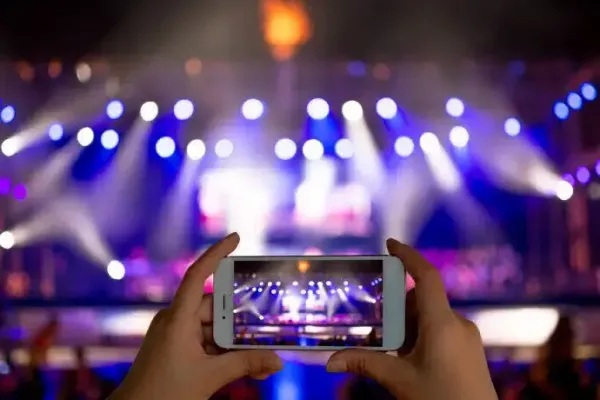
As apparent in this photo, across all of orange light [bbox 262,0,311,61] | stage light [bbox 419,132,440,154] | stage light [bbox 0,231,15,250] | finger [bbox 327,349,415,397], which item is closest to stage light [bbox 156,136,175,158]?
stage light [bbox 0,231,15,250]

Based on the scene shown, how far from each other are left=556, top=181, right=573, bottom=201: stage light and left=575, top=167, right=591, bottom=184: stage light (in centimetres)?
6

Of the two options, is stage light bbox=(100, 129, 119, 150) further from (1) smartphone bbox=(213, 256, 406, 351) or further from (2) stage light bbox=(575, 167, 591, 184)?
(1) smartphone bbox=(213, 256, 406, 351)

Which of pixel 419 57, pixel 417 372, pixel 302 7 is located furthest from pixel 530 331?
pixel 417 372

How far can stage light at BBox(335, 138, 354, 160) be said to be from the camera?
122 inches

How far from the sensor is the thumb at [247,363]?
2.23 ft

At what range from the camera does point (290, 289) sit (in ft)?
2.87

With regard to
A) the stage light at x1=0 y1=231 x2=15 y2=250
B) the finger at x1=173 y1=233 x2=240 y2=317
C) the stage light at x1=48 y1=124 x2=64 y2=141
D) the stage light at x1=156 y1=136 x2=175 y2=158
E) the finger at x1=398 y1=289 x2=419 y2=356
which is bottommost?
→ the finger at x1=398 y1=289 x2=419 y2=356

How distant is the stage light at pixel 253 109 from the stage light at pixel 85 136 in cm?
73

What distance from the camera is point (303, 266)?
86cm

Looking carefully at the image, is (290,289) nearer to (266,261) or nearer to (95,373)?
(266,261)

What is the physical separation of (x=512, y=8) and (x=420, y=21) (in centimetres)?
31

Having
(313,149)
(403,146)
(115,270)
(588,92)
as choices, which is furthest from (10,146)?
(588,92)

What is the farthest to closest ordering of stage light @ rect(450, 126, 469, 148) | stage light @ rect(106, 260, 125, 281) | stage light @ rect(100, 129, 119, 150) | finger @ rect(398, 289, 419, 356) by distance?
1. stage light @ rect(106, 260, 125, 281)
2. stage light @ rect(100, 129, 119, 150)
3. stage light @ rect(450, 126, 469, 148)
4. finger @ rect(398, 289, 419, 356)

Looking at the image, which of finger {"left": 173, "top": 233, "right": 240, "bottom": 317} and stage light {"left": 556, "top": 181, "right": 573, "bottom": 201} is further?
stage light {"left": 556, "top": 181, "right": 573, "bottom": 201}
